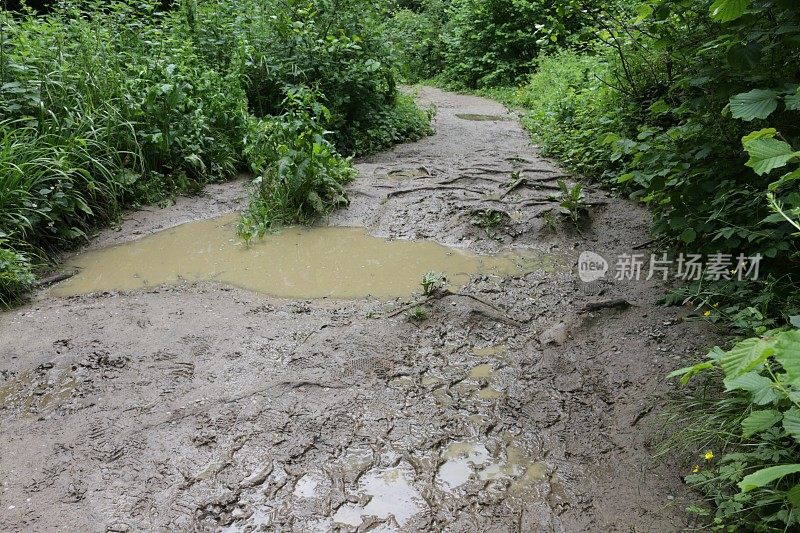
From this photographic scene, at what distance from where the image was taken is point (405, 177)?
7.39 metres

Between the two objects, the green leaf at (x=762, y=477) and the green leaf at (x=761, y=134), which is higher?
the green leaf at (x=761, y=134)

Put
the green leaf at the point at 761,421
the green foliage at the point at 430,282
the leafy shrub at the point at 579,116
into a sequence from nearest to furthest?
1. the green leaf at the point at 761,421
2. the green foliage at the point at 430,282
3. the leafy shrub at the point at 579,116

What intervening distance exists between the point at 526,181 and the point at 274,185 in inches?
109

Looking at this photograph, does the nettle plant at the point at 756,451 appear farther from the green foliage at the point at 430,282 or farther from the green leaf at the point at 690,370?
the green foliage at the point at 430,282

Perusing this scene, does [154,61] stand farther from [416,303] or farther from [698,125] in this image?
[698,125]

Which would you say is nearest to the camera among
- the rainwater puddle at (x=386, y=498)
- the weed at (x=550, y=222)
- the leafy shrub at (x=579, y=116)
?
the rainwater puddle at (x=386, y=498)

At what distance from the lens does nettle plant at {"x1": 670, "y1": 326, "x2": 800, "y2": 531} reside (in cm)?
174

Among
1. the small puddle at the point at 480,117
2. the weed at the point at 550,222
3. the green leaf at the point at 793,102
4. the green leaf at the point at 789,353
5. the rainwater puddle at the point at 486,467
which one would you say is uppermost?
the green leaf at the point at 793,102

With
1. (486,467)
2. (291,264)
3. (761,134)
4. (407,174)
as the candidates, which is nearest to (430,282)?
(291,264)

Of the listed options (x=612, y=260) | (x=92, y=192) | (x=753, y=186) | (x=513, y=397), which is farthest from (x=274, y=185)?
(x=753, y=186)

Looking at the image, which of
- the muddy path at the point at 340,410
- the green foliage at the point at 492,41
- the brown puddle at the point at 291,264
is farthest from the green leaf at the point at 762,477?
the green foliage at the point at 492,41

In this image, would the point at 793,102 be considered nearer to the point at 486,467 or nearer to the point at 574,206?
the point at 486,467

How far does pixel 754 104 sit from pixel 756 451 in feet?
4.87

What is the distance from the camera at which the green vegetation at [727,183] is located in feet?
6.66
